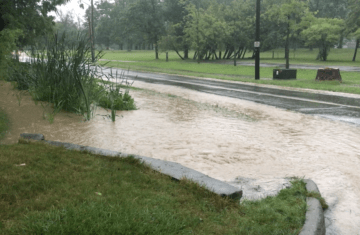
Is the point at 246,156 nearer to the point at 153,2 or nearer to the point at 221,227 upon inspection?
the point at 221,227

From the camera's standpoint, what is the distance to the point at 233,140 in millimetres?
6793

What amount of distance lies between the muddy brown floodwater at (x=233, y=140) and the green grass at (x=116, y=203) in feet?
2.48

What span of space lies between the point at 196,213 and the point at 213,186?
56cm

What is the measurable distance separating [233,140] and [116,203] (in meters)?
3.87

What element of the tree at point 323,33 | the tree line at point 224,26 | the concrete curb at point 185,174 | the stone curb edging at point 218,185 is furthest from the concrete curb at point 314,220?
the tree at point 323,33

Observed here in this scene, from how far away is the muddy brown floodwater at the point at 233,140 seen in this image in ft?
15.9

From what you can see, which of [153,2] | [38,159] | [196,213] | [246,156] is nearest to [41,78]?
[38,159]

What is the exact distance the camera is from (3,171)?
146 inches

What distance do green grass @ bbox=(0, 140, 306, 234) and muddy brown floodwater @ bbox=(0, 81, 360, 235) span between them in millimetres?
757

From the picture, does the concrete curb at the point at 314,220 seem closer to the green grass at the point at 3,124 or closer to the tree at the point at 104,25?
the green grass at the point at 3,124

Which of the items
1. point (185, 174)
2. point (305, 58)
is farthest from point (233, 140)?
point (305, 58)

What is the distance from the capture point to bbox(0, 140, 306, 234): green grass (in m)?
2.88

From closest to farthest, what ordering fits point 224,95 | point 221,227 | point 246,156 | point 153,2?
1. point 221,227
2. point 246,156
3. point 224,95
4. point 153,2

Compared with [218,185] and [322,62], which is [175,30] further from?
[218,185]
